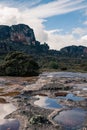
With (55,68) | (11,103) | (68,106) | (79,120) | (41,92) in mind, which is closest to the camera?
(79,120)

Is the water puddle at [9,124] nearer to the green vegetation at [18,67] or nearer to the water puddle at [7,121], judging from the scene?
the water puddle at [7,121]

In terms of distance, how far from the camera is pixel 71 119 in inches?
1603

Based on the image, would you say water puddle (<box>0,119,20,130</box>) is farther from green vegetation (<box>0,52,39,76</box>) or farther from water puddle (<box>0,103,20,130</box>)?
green vegetation (<box>0,52,39,76</box>)

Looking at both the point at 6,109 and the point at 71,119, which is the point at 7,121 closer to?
the point at 6,109

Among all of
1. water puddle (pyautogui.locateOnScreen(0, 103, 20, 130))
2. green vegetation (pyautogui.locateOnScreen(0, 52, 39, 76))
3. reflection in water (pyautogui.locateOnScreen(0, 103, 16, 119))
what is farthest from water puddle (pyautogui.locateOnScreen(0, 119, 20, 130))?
green vegetation (pyautogui.locateOnScreen(0, 52, 39, 76))

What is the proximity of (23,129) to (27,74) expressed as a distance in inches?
3723

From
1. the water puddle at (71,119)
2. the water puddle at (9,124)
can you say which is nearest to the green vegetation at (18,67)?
the water puddle at (71,119)

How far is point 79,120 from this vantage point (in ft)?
132

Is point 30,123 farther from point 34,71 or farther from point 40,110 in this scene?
point 34,71

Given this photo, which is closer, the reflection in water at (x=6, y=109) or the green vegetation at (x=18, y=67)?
the reflection in water at (x=6, y=109)

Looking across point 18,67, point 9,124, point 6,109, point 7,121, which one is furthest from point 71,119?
point 18,67

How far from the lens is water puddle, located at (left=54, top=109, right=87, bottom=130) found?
36.7 meters

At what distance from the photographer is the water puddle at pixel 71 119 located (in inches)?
1446

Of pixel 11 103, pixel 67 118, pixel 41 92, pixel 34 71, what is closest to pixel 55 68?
pixel 34 71
